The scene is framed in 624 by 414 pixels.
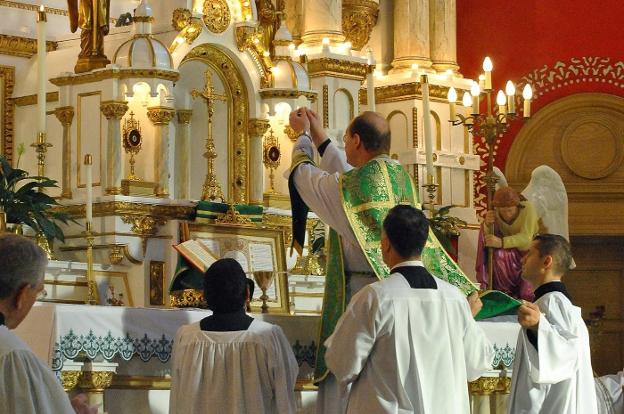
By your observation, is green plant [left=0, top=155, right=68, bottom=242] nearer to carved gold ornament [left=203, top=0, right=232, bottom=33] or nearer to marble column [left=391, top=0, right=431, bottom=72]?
carved gold ornament [left=203, top=0, right=232, bottom=33]

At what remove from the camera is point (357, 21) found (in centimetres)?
1330

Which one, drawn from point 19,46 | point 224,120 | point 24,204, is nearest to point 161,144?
point 224,120

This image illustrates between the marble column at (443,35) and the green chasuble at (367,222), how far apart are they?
6.88 meters

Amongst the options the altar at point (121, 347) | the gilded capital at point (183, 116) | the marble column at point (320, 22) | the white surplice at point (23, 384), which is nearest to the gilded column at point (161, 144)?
the gilded capital at point (183, 116)

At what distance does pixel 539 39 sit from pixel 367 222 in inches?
315

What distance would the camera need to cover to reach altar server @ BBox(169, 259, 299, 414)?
621 cm

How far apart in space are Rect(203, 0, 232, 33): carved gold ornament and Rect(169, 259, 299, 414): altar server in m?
3.90

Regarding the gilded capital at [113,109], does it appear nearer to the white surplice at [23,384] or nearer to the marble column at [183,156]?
the marble column at [183,156]

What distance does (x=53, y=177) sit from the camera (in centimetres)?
977

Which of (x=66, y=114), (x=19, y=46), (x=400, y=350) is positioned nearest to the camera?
(x=400, y=350)

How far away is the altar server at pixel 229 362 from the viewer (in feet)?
20.4

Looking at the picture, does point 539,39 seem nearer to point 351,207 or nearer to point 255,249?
point 255,249

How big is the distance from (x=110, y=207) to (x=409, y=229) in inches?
150

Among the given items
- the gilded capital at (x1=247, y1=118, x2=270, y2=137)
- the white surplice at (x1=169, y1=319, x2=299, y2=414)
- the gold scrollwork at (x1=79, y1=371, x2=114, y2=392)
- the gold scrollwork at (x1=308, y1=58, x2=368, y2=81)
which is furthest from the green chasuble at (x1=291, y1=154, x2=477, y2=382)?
the gold scrollwork at (x1=308, y1=58, x2=368, y2=81)
